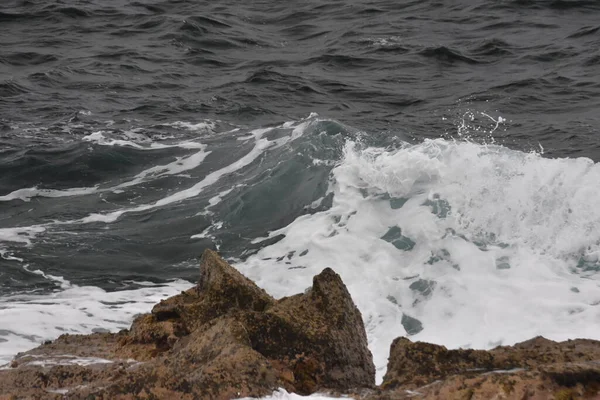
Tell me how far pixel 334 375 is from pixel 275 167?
19.5ft

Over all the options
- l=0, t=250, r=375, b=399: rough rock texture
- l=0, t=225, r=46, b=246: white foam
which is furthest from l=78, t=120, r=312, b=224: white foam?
l=0, t=250, r=375, b=399: rough rock texture

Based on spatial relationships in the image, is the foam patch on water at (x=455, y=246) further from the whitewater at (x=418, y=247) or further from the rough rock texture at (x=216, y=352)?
the rough rock texture at (x=216, y=352)

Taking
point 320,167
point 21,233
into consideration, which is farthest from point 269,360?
point 320,167

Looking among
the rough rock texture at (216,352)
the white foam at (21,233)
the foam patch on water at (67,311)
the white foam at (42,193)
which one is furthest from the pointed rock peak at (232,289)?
the white foam at (42,193)

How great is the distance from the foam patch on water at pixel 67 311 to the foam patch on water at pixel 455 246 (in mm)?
1179

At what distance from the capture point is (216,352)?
3904mm

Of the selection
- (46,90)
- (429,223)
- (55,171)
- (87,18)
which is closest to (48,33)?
(87,18)

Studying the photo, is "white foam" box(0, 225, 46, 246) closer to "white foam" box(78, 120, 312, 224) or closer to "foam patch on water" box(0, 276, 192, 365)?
"white foam" box(78, 120, 312, 224)

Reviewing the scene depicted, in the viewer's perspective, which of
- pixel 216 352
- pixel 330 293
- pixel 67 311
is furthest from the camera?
A: pixel 67 311

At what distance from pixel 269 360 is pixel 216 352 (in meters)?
0.37

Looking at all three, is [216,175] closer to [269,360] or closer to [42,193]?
[42,193]

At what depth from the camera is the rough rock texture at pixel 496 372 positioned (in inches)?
129

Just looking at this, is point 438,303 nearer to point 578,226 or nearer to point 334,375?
point 578,226

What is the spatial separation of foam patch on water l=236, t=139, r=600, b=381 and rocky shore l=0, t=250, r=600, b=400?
130cm
